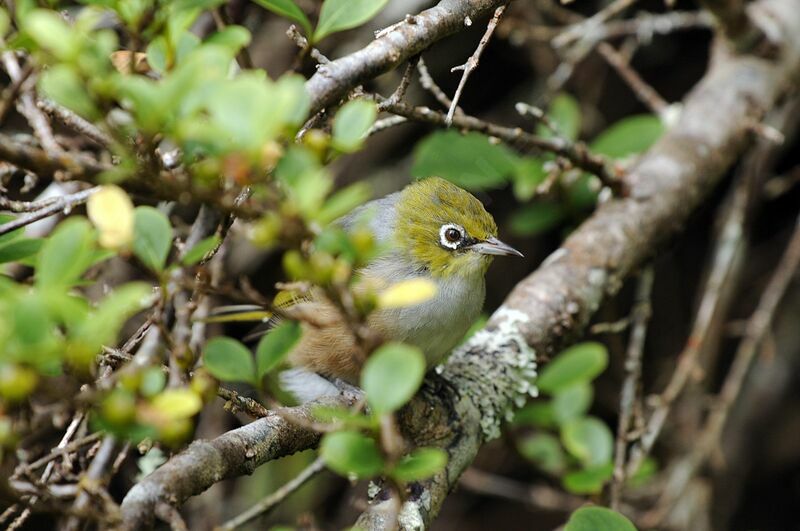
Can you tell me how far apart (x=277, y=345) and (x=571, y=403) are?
7.26ft

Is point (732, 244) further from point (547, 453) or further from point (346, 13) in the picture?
point (346, 13)

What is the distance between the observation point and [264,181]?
1.30m

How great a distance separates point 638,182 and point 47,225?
2.62 metres

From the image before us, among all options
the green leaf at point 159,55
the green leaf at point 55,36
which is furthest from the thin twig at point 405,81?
the green leaf at point 55,36

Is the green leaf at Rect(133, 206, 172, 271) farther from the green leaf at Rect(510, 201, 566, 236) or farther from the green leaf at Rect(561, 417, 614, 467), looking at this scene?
the green leaf at Rect(510, 201, 566, 236)

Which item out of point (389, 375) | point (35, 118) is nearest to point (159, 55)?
point (35, 118)

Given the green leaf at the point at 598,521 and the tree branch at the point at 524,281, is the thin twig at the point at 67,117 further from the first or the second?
the green leaf at the point at 598,521

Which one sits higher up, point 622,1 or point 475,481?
point 622,1

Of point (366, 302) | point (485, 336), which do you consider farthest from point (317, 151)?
point (485, 336)

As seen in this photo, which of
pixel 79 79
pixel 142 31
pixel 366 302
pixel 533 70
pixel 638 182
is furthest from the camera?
pixel 533 70

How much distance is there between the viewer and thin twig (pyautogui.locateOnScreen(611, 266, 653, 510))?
3.33 meters

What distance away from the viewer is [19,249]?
183 centimetres

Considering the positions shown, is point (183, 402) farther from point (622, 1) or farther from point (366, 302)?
point (622, 1)

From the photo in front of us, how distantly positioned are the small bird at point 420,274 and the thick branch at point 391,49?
988mm
